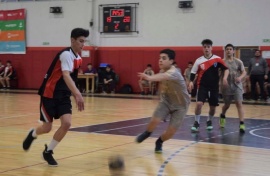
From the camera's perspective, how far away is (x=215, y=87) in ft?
32.2

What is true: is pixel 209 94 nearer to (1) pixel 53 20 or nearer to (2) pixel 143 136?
(2) pixel 143 136

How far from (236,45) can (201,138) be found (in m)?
13.2

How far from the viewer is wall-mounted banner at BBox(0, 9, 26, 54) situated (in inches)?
1046

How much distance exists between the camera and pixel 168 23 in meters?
22.7

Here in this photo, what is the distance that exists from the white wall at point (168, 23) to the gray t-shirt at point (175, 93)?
14350mm

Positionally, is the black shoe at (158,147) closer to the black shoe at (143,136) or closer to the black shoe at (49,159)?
the black shoe at (143,136)

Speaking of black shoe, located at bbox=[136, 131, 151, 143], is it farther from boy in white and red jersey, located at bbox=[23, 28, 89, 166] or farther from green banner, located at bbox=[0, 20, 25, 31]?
green banner, located at bbox=[0, 20, 25, 31]

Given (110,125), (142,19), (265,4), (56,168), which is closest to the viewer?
(56,168)

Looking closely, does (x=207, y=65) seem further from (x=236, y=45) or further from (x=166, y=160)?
(x=236, y=45)

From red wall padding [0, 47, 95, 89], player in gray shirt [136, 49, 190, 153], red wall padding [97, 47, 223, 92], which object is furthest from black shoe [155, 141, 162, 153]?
red wall padding [0, 47, 95, 89]

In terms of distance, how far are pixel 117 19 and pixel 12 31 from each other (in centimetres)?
721

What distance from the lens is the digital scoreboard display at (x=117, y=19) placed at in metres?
23.5

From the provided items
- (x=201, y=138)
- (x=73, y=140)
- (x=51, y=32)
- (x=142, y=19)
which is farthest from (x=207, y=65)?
(x=51, y=32)

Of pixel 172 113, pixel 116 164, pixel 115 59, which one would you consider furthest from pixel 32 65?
pixel 116 164
